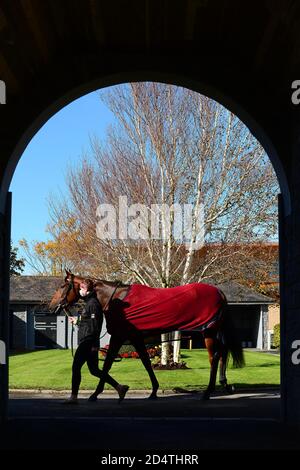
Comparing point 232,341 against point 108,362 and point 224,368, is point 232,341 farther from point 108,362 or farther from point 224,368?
point 108,362

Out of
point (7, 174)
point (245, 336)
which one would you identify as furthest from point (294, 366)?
point (245, 336)

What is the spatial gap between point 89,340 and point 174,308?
2.57 metres

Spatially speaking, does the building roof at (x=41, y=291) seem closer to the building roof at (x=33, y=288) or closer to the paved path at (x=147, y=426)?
the building roof at (x=33, y=288)

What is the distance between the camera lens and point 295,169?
8.61 meters

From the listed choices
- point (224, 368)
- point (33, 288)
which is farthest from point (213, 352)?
point (33, 288)

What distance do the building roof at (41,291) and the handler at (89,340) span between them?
98.6 ft

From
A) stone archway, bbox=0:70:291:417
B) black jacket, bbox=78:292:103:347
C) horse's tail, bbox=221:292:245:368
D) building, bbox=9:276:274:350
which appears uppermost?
stone archway, bbox=0:70:291:417

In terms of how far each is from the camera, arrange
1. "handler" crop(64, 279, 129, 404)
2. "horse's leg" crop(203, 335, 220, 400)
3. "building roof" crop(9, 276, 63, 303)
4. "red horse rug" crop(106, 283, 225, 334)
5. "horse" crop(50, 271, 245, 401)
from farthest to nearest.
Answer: "building roof" crop(9, 276, 63, 303), "red horse rug" crop(106, 283, 225, 334), "horse's leg" crop(203, 335, 220, 400), "horse" crop(50, 271, 245, 401), "handler" crop(64, 279, 129, 404)

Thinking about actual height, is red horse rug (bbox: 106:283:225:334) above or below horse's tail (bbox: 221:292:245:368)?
above

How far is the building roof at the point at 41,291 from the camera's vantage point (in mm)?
43566

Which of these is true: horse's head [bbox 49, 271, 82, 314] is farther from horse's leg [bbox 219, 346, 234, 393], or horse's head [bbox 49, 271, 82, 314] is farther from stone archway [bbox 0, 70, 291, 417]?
stone archway [bbox 0, 70, 291, 417]

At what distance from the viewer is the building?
42750mm

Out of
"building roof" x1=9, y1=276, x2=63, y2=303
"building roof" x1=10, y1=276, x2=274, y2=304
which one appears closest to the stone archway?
"building roof" x1=9, y1=276, x2=63, y2=303

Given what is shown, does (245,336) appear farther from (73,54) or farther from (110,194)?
(73,54)
